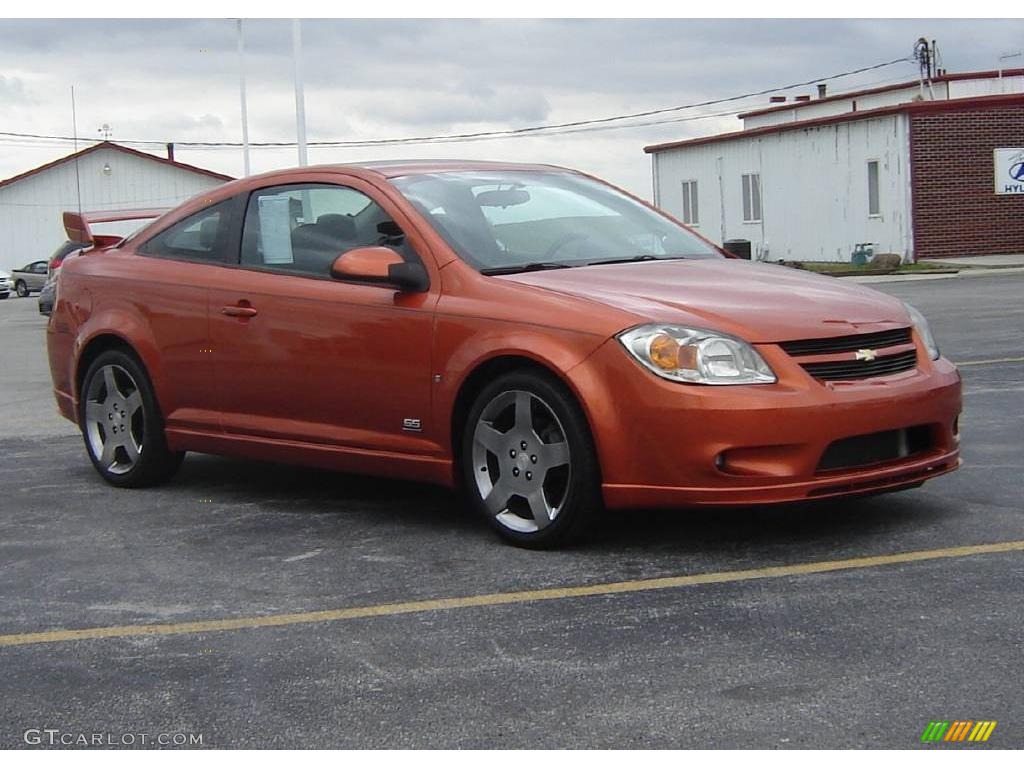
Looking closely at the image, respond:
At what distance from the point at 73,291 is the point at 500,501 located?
323 centimetres

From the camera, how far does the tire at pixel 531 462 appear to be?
20.0 feet

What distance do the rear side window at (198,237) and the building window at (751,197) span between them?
37353 millimetres

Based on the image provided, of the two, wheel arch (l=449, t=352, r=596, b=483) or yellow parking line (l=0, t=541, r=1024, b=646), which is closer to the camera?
yellow parking line (l=0, t=541, r=1024, b=646)

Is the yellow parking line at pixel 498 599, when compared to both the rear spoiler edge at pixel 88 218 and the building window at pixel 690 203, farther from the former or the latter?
the building window at pixel 690 203

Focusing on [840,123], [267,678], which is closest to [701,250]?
[267,678]

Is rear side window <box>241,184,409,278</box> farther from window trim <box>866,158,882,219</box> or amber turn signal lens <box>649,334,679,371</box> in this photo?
window trim <box>866,158,882,219</box>

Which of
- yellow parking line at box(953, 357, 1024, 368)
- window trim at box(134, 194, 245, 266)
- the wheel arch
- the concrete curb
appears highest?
window trim at box(134, 194, 245, 266)

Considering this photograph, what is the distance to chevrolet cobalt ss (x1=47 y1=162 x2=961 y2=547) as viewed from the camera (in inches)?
234

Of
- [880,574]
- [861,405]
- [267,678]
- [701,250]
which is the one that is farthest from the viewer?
[701,250]

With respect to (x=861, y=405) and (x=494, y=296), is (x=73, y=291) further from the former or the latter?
(x=861, y=405)

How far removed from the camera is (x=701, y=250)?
757cm

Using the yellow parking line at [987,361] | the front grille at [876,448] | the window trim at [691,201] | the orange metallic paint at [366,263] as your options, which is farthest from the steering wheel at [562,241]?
the window trim at [691,201]
